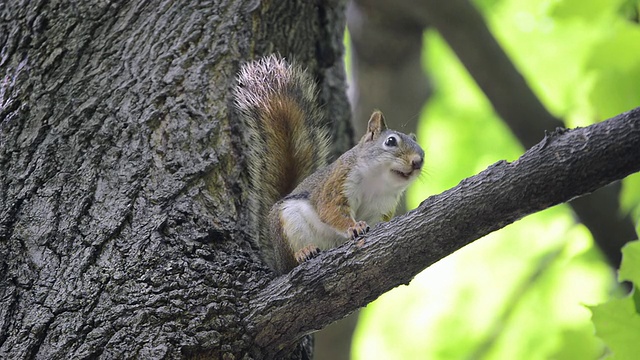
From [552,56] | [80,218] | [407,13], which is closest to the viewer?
[80,218]

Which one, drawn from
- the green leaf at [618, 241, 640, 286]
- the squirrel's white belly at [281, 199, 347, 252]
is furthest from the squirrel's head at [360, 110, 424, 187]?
the green leaf at [618, 241, 640, 286]

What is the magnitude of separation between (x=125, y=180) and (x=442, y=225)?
1.01 meters

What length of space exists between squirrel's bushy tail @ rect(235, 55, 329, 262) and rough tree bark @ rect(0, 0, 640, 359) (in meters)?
0.07

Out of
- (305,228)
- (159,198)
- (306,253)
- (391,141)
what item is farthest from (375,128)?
(159,198)

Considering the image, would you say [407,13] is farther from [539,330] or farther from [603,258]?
[539,330]

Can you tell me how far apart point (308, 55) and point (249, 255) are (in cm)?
108

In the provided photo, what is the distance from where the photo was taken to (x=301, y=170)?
10.1ft

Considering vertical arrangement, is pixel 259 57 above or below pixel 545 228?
above

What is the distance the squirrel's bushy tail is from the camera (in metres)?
2.82

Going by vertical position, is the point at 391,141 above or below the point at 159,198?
above

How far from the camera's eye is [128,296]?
7.26 ft

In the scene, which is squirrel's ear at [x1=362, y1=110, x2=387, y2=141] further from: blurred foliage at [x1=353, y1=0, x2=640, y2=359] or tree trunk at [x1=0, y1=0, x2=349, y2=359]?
blurred foliage at [x1=353, y1=0, x2=640, y2=359]

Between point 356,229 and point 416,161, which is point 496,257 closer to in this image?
point 416,161

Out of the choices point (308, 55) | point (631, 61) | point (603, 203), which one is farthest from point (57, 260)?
point (603, 203)
